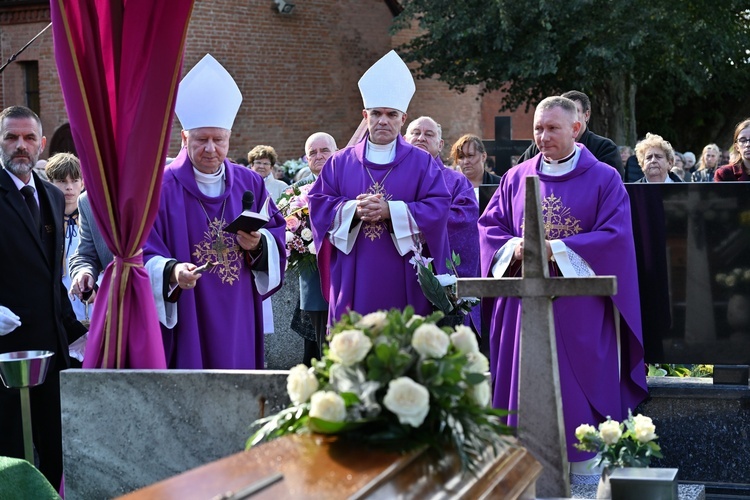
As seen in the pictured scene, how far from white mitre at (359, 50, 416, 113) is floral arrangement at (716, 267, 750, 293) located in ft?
7.44

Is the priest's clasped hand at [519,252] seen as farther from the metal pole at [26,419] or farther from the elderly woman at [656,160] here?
the elderly woman at [656,160]

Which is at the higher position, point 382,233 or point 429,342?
point 382,233

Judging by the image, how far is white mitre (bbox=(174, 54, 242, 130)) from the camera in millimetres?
6535

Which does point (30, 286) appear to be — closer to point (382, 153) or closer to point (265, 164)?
point (382, 153)

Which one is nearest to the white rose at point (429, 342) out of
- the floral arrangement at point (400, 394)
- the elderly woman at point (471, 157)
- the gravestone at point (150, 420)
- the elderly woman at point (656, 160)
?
the floral arrangement at point (400, 394)

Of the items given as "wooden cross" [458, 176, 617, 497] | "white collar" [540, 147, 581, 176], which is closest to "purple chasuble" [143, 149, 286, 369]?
"white collar" [540, 147, 581, 176]

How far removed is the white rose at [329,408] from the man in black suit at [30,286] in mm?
3314

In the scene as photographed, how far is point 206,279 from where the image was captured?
6.38 metres

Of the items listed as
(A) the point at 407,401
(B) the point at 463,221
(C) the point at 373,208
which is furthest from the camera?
(B) the point at 463,221

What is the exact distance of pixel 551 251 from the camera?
6488 millimetres

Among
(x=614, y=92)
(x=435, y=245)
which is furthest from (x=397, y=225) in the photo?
(x=614, y=92)

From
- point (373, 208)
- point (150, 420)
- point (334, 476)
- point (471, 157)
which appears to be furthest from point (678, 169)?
point (334, 476)

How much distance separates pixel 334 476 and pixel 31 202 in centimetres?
397

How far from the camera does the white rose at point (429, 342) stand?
3.62 m
